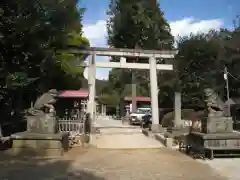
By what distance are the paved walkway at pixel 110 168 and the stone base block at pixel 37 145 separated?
21.2 inches

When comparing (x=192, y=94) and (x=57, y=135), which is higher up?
(x=192, y=94)

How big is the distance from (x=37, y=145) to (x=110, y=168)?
3.24m

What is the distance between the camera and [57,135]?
998cm

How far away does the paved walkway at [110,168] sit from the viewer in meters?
6.80

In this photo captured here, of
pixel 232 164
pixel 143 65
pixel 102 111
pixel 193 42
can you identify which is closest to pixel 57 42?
pixel 143 65

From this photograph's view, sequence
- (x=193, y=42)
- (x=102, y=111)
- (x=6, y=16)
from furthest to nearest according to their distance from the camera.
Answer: (x=102, y=111) < (x=193, y=42) < (x=6, y=16)


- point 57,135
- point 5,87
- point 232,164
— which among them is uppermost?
point 5,87

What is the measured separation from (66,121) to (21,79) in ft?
12.3

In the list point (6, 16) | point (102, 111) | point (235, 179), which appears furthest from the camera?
point (102, 111)

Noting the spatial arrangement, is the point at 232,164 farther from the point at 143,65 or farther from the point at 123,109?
the point at 123,109

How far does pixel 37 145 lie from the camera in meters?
9.86

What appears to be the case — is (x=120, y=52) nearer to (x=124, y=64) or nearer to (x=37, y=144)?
(x=124, y=64)

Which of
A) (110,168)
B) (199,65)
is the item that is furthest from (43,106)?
(199,65)

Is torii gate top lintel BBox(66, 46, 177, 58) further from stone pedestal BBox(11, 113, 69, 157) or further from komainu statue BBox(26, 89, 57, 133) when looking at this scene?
stone pedestal BBox(11, 113, 69, 157)
